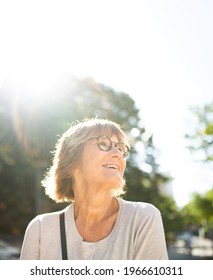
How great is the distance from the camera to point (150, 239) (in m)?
1.56

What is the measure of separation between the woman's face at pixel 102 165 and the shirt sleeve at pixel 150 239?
0.16 meters

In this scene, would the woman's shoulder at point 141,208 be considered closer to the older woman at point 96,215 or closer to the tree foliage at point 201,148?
the older woman at point 96,215

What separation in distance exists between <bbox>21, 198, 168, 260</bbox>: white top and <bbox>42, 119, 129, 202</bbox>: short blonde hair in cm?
13

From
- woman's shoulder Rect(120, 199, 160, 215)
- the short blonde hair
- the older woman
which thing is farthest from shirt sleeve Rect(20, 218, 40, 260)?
woman's shoulder Rect(120, 199, 160, 215)

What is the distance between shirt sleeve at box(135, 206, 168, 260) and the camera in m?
1.56

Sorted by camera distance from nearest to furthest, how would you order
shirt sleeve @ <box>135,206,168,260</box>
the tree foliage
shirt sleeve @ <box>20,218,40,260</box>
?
1. shirt sleeve @ <box>135,206,168,260</box>
2. shirt sleeve @ <box>20,218,40,260</box>
3. the tree foliage

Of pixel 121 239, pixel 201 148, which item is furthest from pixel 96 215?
pixel 201 148

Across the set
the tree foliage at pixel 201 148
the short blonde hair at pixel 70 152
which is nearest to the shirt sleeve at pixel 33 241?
the short blonde hair at pixel 70 152

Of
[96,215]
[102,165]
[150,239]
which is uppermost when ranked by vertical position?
[102,165]

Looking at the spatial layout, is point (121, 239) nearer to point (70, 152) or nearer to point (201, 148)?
point (70, 152)

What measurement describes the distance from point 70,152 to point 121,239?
370 millimetres

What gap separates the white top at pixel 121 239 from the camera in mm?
1560

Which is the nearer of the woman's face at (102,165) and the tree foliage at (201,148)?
the woman's face at (102,165)

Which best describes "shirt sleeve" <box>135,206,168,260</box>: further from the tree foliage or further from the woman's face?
the tree foliage
